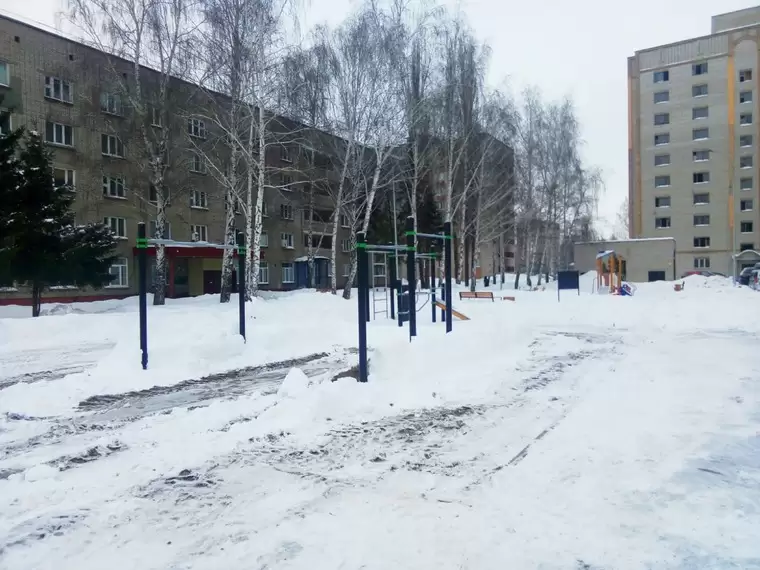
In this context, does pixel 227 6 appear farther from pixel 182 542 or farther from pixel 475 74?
pixel 182 542

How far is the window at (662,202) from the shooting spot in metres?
63.5

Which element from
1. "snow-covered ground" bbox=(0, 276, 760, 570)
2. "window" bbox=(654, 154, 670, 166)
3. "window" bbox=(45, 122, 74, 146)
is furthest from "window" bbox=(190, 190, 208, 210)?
"window" bbox=(654, 154, 670, 166)

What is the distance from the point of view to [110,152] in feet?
101

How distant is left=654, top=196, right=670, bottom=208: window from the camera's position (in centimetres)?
6353

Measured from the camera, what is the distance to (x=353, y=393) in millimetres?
6824

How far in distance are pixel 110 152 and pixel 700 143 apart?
5762 cm

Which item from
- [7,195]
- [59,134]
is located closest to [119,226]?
[59,134]

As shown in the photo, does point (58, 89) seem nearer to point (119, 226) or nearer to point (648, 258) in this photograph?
point (119, 226)

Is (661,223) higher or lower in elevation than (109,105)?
lower

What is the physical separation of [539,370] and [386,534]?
619cm

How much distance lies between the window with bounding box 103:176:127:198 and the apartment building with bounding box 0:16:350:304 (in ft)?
0.24

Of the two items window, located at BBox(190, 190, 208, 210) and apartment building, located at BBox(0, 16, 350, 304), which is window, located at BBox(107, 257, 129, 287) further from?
window, located at BBox(190, 190, 208, 210)

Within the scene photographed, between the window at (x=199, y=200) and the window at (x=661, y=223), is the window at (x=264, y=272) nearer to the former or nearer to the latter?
the window at (x=199, y=200)

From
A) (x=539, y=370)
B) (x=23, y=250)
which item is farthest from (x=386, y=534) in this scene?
(x=23, y=250)
